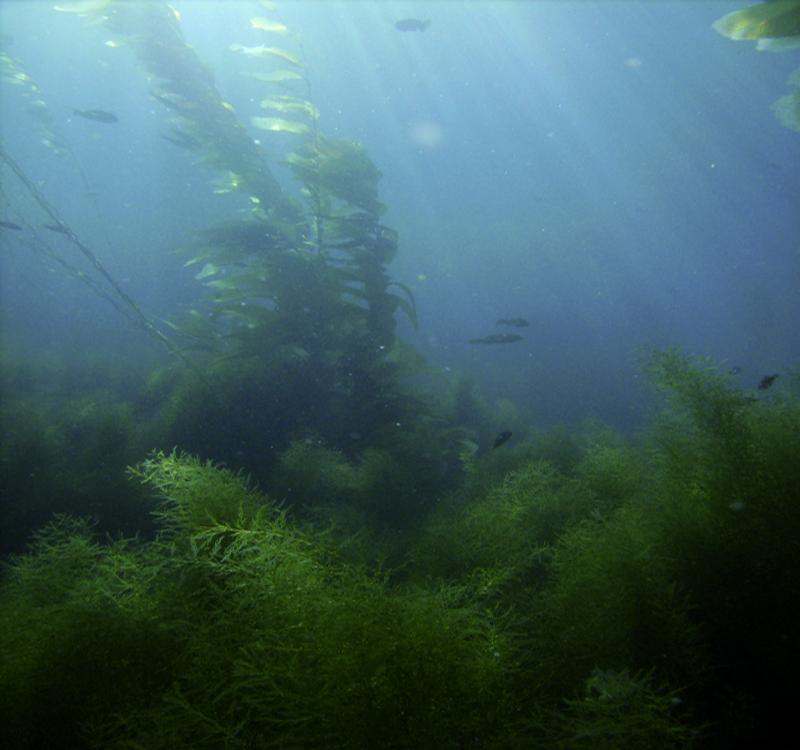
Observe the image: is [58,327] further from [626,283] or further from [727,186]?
[727,186]

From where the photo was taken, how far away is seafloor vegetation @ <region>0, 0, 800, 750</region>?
1.57 meters

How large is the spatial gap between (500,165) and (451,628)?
45.0 m

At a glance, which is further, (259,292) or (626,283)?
(626,283)

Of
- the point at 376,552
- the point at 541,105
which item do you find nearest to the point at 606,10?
the point at 541,105

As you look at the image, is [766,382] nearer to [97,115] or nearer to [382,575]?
[382,575]

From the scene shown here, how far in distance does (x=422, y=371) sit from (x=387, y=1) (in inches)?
1161

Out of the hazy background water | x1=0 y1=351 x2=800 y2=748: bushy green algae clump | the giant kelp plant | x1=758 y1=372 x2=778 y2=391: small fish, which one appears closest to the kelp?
the giant kelp plant

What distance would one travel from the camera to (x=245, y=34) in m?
29.4

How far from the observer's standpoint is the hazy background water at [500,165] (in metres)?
23.5

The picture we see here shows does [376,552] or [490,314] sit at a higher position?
[376,552]

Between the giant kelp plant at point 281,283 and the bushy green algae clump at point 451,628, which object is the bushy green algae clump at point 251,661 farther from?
the giant kelp plant at point 281,283

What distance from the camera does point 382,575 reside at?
3076 mm

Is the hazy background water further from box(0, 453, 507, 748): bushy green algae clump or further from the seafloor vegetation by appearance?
box(0, 453, 507, 748): bushy green algae clump

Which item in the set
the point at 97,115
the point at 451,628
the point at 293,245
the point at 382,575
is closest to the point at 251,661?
the point at 451,628
